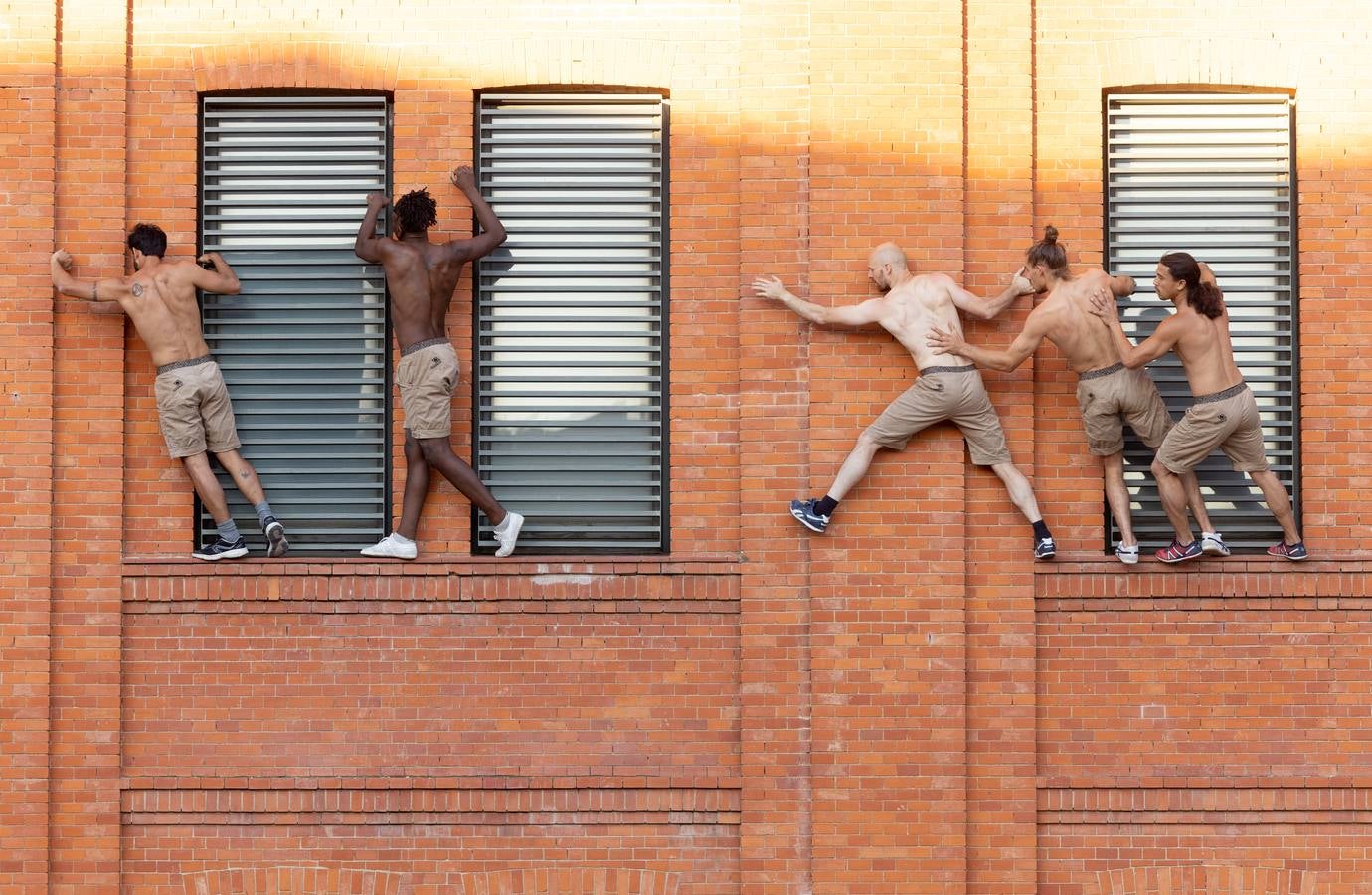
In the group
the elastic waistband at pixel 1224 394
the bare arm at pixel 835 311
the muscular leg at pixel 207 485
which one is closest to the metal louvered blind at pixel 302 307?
the muscular leg at pixel 207 485

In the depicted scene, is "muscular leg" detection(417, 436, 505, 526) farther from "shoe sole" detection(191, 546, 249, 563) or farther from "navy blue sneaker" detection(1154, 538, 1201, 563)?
"navy blue sneaker" detection(1154, 538, 1201, 563)

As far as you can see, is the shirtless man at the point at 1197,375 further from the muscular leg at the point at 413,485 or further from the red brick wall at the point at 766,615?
the muscular leg at the point at 413,485

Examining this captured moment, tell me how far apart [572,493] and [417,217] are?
Result: 1993 millimetres

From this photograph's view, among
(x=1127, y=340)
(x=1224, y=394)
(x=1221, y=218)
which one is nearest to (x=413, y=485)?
(x=1127, y=340)

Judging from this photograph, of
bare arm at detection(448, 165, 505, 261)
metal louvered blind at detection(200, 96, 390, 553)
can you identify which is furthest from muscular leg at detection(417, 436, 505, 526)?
bare arm at detection(448, 165, 505, 261)

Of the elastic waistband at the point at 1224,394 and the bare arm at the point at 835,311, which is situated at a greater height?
the bare arm at the point at 835,311

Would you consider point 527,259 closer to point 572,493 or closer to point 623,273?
point 623,273

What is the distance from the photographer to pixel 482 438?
9.02 metres

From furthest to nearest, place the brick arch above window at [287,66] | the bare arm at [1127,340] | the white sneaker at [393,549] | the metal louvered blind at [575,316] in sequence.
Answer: the metal louvered blind at [575,316] < the brick arch above window at [287,66] < the white sneaker at [393,549] < the bare arm at [1127,340]

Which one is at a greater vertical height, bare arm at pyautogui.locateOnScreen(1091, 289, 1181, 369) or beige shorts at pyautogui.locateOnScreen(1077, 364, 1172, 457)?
bare arm at pyautogui.locateOnScreen(1091, 289, 1181, 369)

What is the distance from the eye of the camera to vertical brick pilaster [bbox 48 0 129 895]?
8672 millimetres

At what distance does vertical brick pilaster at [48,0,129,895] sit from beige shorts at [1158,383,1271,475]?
6579mm

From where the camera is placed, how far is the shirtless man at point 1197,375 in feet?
27.7

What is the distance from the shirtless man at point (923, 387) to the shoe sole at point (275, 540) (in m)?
3.20
